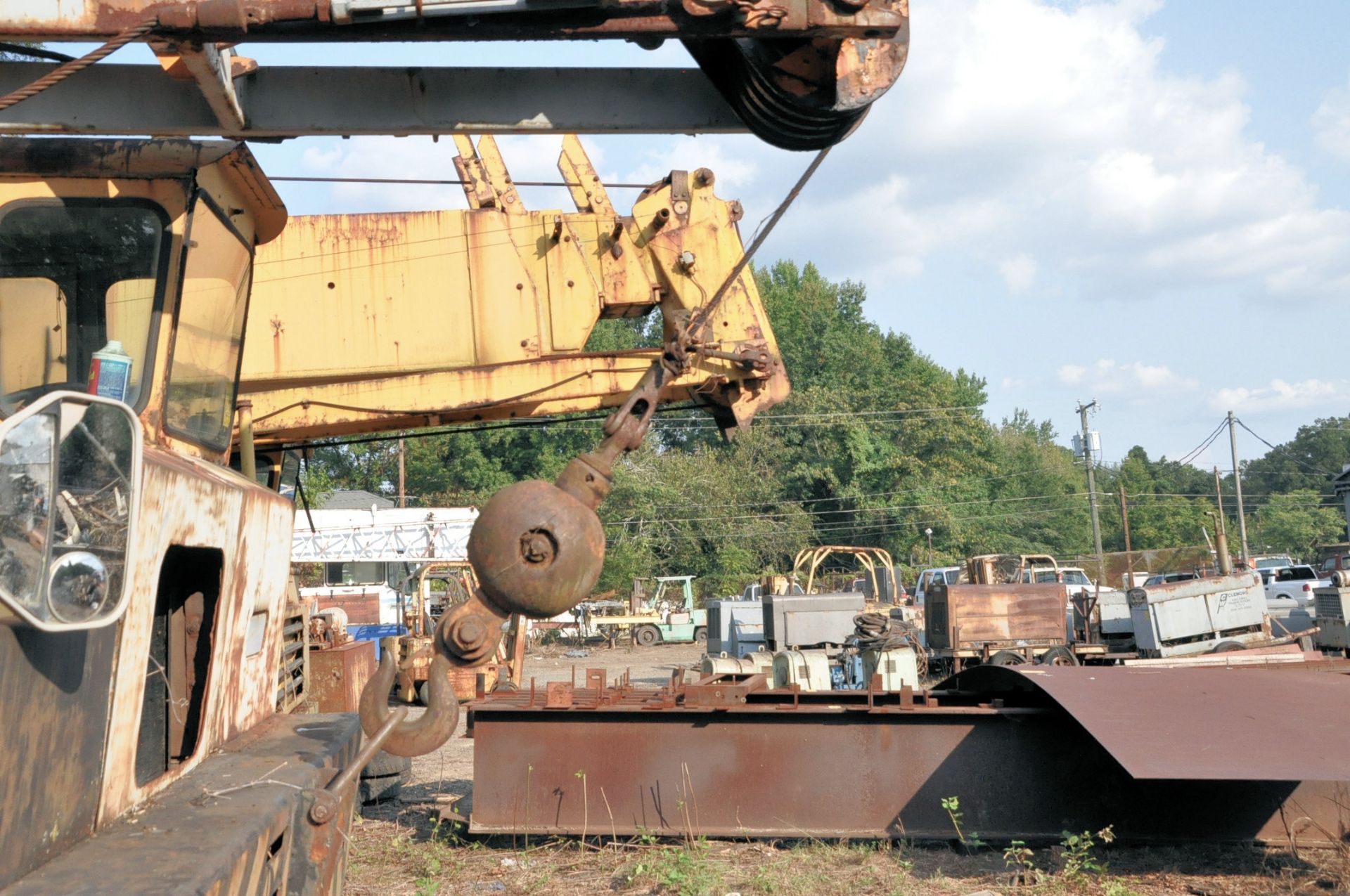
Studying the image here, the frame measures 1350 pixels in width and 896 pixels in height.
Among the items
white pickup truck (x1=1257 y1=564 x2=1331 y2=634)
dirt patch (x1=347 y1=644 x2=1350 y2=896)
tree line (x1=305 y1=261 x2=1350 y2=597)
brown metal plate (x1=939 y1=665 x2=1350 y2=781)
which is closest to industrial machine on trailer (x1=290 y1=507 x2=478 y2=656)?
tree line (x1=305 y1=261 x2=1350 y2=597)

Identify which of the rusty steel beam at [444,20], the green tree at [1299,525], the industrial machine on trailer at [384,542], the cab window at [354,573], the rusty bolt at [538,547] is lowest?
the rusty bolt at [538,547]

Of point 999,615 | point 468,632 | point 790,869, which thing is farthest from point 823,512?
point 468,632

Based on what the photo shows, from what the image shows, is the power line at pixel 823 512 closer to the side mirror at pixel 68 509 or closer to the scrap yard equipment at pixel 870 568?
the scrap yard equipment at pixel 870 568

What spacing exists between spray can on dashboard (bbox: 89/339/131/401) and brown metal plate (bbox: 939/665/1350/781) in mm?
4158

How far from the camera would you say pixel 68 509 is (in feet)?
6.32

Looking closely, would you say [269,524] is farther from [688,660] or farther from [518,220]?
[688,660]

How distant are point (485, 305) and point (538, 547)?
15.2 ft

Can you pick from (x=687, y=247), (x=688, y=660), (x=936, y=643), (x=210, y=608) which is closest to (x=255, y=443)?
(x=687, y=247)

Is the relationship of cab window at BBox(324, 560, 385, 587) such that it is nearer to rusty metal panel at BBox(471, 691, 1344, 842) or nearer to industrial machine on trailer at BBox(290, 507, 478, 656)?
industrial machine on trailer at BBox(290, 507, 478, 656)

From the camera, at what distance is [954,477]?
173ft

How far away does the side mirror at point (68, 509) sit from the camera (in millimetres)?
1789

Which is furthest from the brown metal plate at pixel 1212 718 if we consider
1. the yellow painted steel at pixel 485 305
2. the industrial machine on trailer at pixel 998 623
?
the industrial machine on trailer at pixel 998 623

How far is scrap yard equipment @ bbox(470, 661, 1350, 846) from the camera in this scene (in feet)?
20.1

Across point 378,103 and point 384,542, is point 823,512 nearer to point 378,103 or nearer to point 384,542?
point 384,542
